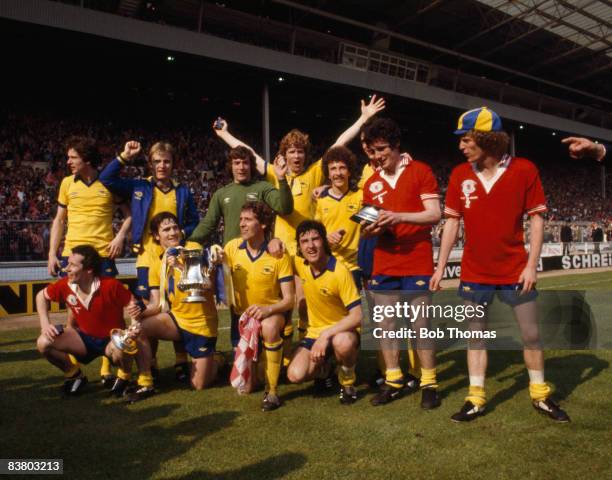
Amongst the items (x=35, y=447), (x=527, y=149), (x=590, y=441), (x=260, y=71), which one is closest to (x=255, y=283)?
(x=35, y=447)

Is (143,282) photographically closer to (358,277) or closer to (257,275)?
(257,275)

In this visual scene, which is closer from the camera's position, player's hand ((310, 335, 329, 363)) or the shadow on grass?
the shadow on grass

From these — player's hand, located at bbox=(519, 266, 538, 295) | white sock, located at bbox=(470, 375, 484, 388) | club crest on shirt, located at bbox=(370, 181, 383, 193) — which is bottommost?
white sock, located at bbox=(470, 375, 484, 388)

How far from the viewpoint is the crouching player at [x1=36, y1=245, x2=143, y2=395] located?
451 centimetres

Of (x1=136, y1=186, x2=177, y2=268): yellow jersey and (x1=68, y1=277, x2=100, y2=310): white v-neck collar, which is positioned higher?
(x1=136, y1=186, x2=177, y2=268): yellow jersey

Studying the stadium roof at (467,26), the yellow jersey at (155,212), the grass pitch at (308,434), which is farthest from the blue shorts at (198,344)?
the stadium roof at (467,26)

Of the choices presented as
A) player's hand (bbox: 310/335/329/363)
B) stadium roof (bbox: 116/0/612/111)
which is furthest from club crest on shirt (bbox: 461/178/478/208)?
stadium roof (bbox: 116/0/612/111)

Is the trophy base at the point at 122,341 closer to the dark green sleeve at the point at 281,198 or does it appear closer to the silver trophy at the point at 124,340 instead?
the silver trophy at the point at 124,340

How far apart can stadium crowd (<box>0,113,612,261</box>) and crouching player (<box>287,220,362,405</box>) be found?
27.0ft

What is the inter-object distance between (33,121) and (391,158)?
19.9m

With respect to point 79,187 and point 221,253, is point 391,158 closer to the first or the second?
point 221,253

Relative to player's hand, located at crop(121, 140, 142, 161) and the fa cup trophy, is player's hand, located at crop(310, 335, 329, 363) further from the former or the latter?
player's hand, located at crop(121, 140, 142, 161)

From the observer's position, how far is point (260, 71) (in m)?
22.0

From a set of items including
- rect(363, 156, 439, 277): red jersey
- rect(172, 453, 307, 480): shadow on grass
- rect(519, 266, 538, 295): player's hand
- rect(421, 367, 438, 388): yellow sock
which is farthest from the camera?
rect(363, 156, 439, 277): red jersey
